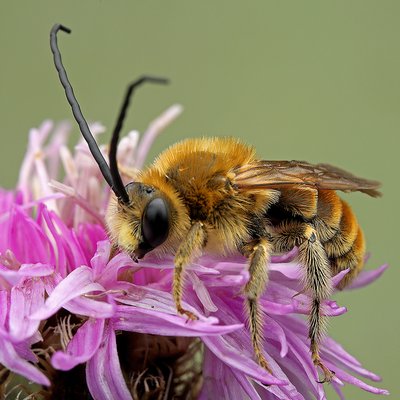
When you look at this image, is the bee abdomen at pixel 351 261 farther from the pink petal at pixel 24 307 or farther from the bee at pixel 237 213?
the pink petal at pixel 24 307

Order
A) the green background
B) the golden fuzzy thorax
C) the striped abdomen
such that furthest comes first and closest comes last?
the green background < the striped abdomen < the golden fuzzy thorax

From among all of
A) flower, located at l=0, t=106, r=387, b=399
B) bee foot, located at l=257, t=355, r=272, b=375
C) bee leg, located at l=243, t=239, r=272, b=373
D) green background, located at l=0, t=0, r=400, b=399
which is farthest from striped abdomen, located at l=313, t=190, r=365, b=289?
green background, located at l=0, t=0, r=400, b=399

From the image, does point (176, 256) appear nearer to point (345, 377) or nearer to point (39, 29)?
point (345, 377)

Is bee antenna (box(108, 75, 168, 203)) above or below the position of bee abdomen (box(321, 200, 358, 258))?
above

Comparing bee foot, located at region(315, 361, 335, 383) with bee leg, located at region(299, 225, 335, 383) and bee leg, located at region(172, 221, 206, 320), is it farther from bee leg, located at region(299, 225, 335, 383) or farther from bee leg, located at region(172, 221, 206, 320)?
bee leg, located at region(172, 221, 206, 320)

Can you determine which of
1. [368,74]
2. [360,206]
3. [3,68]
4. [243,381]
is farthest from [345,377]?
[3,68]

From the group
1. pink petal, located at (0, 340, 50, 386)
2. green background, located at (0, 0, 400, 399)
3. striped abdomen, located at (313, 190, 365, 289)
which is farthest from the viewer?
green background, located at (0, 0, 400, 399)

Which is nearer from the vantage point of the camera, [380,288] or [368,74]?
[380,288]

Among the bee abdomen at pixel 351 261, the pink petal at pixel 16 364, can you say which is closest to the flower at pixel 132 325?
the pink petal at pixel 16 364
